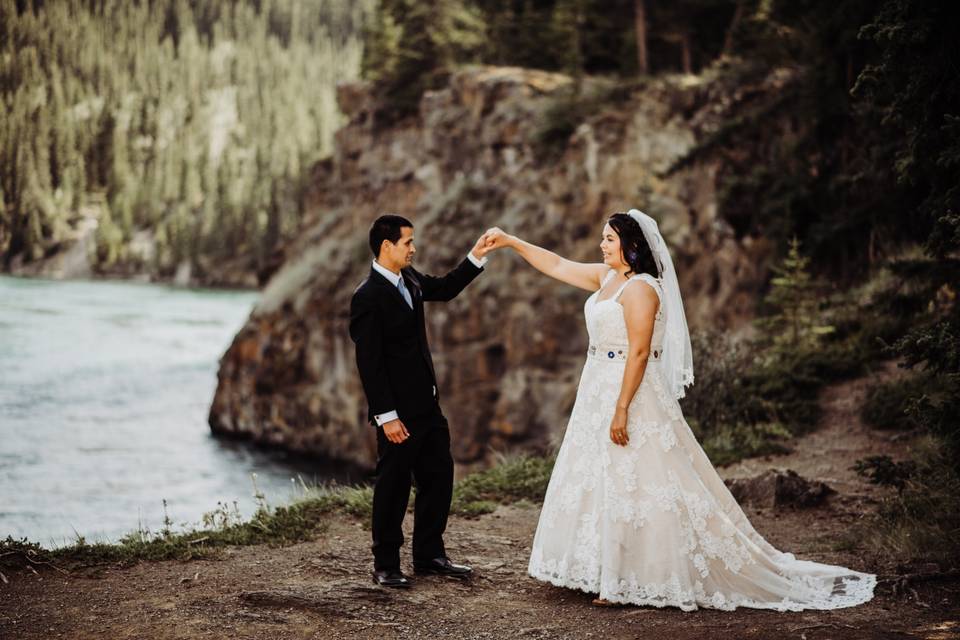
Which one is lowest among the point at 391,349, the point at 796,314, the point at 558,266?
the point at 796,314

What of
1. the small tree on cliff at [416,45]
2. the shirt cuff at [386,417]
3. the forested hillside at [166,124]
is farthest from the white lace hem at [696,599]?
the small tree on cliff at [416,45]

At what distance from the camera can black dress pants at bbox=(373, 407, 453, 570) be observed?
5.45 metres

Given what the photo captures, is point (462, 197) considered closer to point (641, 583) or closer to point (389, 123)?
point (389, 123)

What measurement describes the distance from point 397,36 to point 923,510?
30842 mm

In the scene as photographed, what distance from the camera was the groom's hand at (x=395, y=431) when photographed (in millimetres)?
5262

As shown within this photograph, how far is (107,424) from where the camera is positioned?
30766 mm

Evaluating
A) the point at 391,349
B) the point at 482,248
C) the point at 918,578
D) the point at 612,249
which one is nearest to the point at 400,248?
the point at 391,349

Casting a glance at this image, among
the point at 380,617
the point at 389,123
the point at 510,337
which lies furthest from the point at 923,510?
the point at 389,123

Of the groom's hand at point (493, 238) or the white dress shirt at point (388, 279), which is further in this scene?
the groom's hand at point (493, 238)

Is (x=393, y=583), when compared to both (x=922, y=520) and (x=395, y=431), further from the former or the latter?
(x=922, y=520)

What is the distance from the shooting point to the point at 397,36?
33.5 meters

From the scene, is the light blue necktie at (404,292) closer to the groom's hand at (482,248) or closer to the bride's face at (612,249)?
the groom's hand at (482,248)

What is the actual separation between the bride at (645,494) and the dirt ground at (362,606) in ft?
0.60

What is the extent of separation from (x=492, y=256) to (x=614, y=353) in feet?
72.3
